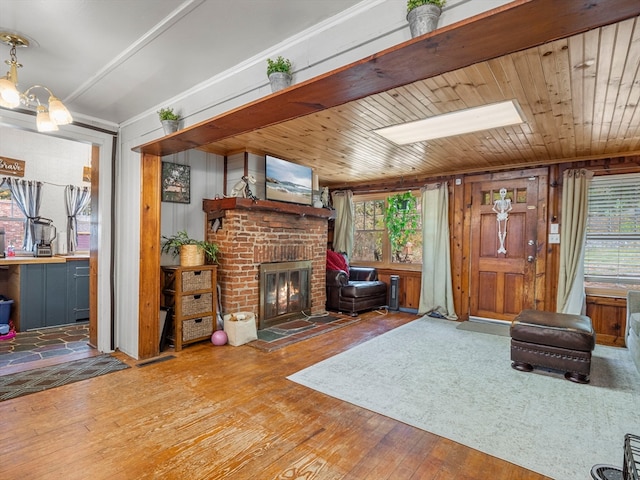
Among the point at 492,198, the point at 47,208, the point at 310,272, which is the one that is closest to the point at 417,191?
the point at 492,198

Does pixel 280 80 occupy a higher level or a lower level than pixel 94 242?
higher

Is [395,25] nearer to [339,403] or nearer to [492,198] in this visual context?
[339,403]

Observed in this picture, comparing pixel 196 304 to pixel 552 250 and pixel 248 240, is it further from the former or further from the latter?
pixel 552 250

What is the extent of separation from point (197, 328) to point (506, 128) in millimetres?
3778

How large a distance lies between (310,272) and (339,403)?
2.82m

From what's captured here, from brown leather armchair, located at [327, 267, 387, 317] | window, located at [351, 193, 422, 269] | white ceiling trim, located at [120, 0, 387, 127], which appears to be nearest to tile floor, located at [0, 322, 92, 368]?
white ceiling trim, located at [120, 0, 387, 127]

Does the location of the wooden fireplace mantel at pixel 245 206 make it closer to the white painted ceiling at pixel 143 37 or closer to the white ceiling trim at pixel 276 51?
the white ceiling trim at pixel 276 51

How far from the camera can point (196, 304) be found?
12.3 ft

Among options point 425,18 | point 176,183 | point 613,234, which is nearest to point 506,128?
point 613,234

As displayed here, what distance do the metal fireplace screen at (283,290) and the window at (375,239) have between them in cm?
171

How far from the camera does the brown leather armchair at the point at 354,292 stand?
5.39 metres

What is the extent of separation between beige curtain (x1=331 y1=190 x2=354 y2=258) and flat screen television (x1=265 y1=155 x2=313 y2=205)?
1451 mm

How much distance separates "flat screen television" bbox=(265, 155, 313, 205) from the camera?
456 centimetres

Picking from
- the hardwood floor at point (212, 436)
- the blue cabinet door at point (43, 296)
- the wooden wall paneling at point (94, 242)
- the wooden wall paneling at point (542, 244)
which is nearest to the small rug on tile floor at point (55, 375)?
the hardwood floor at point (212, 436)
